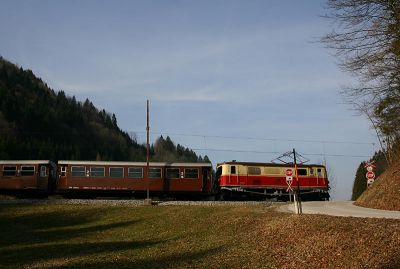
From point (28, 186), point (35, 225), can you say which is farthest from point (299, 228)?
point (28, 186)

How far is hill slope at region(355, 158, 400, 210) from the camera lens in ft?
75.9

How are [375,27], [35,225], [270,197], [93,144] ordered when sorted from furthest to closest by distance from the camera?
[93,144] < [270,197] < [35,225] < [375,27]

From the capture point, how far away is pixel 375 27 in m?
15.6

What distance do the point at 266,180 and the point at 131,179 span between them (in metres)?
10.1

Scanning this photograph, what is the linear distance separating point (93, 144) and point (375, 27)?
4477 inches

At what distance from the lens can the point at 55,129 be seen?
118312 mm

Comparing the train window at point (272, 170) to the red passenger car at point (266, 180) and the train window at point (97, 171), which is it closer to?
the red passenger car at point (266, 180)

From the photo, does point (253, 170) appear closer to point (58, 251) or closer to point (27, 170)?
point (27, 170)

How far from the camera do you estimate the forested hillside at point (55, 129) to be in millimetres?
98688

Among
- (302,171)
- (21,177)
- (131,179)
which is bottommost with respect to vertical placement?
(131,179)

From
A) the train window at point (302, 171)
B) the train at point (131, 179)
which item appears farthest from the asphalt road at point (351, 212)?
the train window at point (302, 171)

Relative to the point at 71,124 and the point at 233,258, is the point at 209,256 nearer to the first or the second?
the point at 233,258

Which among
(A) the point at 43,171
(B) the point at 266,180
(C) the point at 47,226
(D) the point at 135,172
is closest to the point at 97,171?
(D) the point at 135,172

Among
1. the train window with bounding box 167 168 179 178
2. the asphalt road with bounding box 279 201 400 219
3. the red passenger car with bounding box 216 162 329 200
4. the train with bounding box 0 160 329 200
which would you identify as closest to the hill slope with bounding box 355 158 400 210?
the asphalt road with bounding box 279 201 400 219
